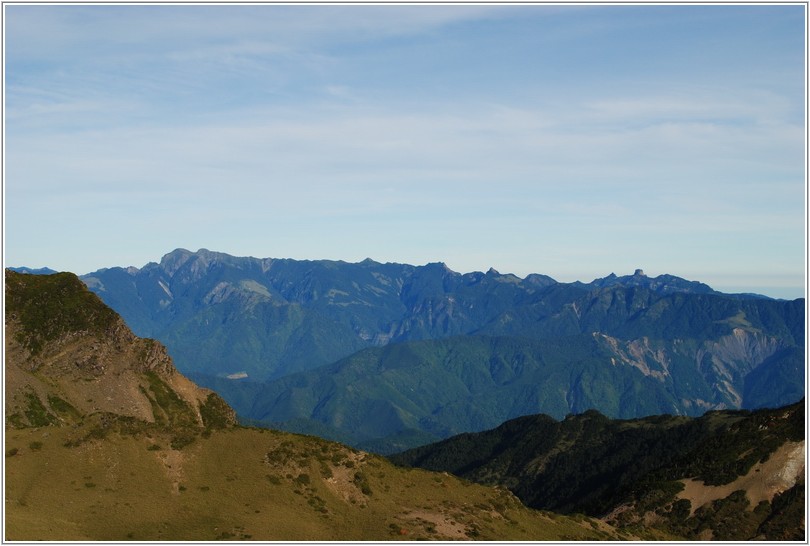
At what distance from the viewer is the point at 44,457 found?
14375 cm

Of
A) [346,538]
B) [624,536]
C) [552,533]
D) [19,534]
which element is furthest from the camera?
[624,536]

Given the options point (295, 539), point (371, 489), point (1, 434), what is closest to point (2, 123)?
point (1, 434)

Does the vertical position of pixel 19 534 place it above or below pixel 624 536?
above

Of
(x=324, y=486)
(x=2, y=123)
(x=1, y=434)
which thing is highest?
(x=2, y=123)

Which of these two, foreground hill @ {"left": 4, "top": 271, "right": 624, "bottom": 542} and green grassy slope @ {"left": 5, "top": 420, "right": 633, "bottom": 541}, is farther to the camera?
foreground hill @ {"left": 4, "top": 271, "right": 624, "bottom": 542}

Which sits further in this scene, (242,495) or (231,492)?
(231,492)

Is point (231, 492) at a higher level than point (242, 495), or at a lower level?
higher

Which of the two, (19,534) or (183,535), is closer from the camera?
(19,534)

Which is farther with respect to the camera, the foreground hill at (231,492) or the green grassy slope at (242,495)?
the foreground hill at (231,492)

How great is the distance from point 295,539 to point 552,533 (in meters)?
47.7

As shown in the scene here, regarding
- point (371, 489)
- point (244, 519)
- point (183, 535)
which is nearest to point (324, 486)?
point (371, 489)

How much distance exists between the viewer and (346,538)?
5305 inches

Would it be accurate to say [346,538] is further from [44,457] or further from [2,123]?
[2,123]

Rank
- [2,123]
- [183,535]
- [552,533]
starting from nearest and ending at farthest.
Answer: [2,123] < [183,535] < [552,533]
